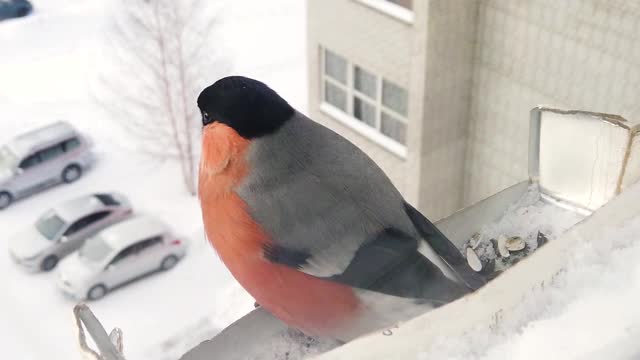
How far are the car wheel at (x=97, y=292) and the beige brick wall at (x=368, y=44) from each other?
2.31 feet

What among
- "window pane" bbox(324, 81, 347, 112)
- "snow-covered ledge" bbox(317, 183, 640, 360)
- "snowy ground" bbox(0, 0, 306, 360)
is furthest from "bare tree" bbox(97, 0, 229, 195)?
"snow-covered ledge" bbox(317, 183, 640, 360)

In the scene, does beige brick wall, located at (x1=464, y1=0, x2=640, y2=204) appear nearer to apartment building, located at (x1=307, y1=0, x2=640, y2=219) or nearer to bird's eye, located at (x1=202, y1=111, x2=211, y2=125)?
apartment building, located at (x1=307, y1=0, x2=640, y2=219)

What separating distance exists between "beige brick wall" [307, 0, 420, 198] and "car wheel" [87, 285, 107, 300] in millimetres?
704

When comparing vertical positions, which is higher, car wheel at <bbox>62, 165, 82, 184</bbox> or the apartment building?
the apartment building

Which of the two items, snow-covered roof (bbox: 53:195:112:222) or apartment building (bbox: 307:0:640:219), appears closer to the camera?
apartment building (bbox: 307:0:640:219)

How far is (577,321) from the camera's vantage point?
0.96ft

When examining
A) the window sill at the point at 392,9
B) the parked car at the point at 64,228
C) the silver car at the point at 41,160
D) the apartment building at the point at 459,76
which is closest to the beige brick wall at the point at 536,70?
the apartment building at the point at 459,76

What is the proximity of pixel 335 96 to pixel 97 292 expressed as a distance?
29.9 inches

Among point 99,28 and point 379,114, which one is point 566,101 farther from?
point 99,28

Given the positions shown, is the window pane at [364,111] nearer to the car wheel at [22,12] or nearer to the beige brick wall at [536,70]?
the beige brick wall at [536,70]

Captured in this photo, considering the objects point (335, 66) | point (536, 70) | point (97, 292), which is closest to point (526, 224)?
point (536, 70)

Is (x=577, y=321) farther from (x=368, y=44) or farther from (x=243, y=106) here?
(x=368, y=44)

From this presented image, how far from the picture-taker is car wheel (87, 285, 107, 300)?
6.22 ft

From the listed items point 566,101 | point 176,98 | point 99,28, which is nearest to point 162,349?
point 176,98
